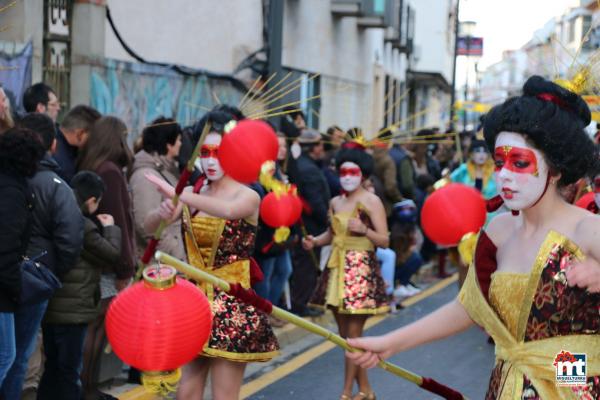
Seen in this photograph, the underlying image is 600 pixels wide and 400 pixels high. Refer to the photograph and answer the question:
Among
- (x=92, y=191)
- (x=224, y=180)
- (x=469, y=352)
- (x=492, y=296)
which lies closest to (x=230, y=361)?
(x=224, y=180)

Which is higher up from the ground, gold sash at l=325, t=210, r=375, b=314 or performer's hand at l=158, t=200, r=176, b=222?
performer's hand at l=158, t=200, r=176, b=222

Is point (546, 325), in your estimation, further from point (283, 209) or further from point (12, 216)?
point (12, 216)

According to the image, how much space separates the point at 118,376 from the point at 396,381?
2.22m

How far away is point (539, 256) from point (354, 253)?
444cm

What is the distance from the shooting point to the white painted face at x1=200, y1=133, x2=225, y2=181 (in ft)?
19.1

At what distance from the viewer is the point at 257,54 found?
1656 cm

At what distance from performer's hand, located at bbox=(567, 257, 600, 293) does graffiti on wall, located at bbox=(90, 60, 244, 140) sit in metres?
A: 7.49

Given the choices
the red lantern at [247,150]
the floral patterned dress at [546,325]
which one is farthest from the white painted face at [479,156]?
the floral patterned dress at [546,325]


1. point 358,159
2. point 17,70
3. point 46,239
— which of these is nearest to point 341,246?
point 358,159

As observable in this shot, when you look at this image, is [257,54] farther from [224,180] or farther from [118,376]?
[224,180]

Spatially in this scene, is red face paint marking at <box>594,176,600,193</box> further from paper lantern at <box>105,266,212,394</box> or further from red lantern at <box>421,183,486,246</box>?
paper lantern at <box>105,266,212,394</box>

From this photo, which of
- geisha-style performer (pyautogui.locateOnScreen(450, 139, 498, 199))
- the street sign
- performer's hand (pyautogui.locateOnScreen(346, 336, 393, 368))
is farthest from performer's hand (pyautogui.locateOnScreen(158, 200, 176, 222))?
the street sign

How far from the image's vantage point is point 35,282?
5.77m

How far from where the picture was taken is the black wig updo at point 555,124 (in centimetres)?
370
